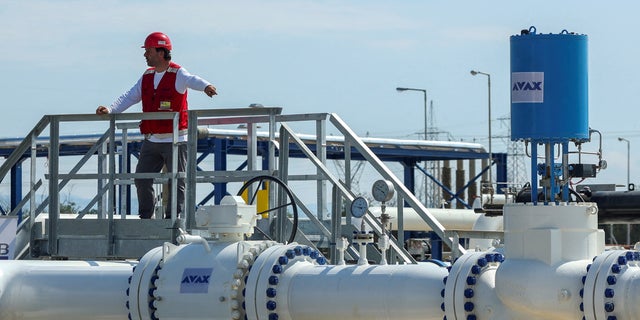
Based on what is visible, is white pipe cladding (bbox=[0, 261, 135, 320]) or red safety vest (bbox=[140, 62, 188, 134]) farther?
red safety vest (bbox=[140, 62, 188, 134])

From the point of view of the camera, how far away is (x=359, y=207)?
9.70 metres

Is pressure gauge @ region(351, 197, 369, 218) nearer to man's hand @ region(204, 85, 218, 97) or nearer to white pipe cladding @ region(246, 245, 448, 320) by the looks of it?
white pipe cladding @ region(246, 245, 448, 320)

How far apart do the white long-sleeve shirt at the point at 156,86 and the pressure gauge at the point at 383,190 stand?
9.74ft

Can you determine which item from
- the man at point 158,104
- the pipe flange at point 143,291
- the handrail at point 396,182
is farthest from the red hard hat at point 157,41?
the pipe flange at point 143,291

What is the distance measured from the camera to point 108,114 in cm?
1212

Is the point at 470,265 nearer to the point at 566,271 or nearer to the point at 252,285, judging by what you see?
the point at 566,271

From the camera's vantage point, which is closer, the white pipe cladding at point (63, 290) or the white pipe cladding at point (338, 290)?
the white pipe cladding at point (338, 290)

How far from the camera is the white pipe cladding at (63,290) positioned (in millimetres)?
9992

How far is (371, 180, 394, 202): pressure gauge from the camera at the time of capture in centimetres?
980

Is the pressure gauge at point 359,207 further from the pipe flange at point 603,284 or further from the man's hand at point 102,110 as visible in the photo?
the man's hand at point 102,110

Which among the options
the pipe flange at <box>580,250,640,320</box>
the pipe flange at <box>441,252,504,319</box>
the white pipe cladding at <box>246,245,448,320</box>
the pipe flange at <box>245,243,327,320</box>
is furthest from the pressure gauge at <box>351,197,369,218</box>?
the pipe flange at <box>580,250,640,320</box>

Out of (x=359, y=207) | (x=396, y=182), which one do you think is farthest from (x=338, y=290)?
(x=396, y=182)

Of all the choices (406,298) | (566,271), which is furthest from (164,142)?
(566,271)

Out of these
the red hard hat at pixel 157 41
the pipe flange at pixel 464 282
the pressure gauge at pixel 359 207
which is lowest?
the pipe flange at pixel 464 282
